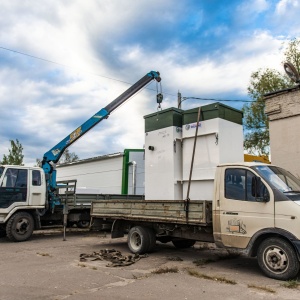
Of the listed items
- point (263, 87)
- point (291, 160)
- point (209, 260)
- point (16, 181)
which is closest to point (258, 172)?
point (209, 260)

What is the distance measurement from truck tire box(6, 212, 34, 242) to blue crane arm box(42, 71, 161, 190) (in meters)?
1.92

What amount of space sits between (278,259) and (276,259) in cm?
4

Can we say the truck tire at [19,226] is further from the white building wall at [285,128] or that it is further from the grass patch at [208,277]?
the white building wall at [285,128]

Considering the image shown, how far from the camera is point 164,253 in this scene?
30.4 ft

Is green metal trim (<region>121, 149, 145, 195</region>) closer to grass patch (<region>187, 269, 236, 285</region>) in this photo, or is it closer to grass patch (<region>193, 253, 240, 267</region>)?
grass patch (<region>193, 253, 240, 267</region>)

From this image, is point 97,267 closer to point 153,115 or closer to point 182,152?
point 182,152

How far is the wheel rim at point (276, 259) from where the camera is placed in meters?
6.16

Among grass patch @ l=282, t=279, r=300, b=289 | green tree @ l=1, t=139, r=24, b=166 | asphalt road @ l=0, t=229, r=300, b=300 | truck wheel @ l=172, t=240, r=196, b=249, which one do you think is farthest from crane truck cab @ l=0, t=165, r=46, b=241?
green tree @ l=1, t=139, r=24, b=166

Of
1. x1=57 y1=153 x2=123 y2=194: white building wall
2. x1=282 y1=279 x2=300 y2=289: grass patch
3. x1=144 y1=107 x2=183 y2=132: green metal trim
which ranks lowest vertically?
x1=282 y1=279 x2=300 y2=289: grass patch

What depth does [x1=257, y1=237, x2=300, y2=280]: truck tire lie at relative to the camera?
6047 mm

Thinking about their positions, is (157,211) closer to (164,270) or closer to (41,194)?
(164,270)

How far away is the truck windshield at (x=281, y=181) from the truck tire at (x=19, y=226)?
317 inches

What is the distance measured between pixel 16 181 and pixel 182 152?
5.89 m

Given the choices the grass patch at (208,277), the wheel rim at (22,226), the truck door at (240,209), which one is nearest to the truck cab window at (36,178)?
the wheel rim at (22,226)
